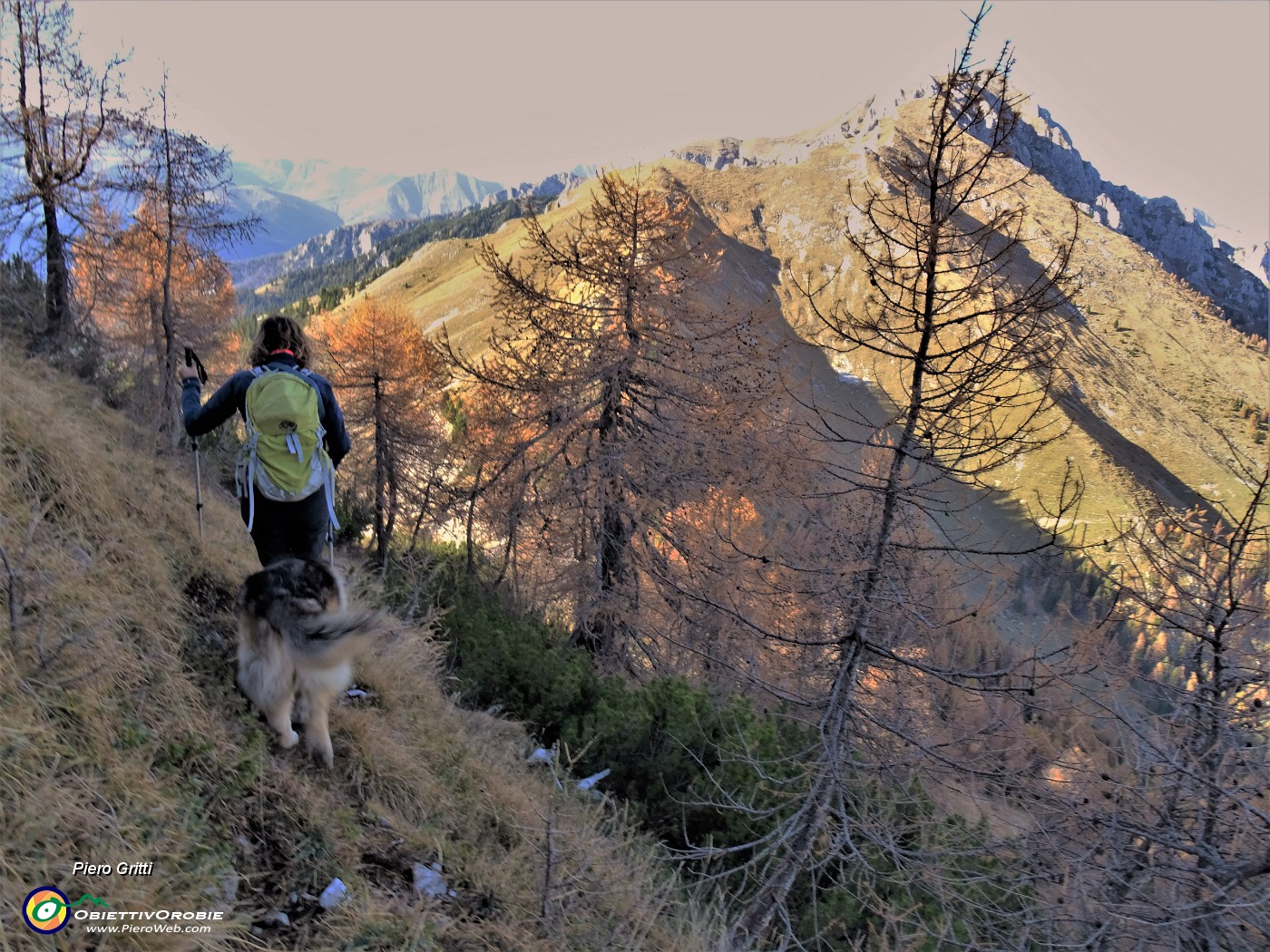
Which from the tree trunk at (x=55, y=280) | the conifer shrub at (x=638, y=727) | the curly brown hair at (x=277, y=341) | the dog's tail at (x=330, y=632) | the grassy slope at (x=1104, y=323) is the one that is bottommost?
the tree trunk at (x=55, y=280)

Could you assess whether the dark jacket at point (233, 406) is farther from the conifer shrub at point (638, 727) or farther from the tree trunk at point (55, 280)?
the tree trunk at point (55, 280)

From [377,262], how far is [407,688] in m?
192

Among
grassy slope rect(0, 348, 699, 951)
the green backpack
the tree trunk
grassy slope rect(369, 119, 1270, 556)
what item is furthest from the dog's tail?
grassy slope rect(369, 119, 1270, 556)

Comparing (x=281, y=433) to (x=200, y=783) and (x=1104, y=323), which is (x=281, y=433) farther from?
(x=1104, y=323)

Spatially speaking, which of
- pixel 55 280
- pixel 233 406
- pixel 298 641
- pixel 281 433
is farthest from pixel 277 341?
pixel 55 280

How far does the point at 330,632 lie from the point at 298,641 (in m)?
0.21

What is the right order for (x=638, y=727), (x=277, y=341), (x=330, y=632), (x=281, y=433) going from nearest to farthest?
1. (x=330, y=632)
2. (x=281, y=433)
3. (x=277, y=341)
4. (x=638, y=727)

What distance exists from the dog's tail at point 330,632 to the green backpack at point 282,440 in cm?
79

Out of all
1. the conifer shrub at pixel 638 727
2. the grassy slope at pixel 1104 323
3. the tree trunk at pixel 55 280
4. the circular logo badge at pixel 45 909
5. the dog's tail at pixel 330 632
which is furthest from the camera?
the grassy slope at pixel 1104 323

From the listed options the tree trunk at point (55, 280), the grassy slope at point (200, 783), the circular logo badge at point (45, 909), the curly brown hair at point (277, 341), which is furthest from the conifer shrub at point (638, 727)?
the tree trunk at point (55, 280)

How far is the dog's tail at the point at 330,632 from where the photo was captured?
294cm

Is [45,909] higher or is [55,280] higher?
[45,909]

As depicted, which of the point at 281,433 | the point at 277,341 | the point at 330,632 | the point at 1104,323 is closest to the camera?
the point at 330,632

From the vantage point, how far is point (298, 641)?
9.87 ft
